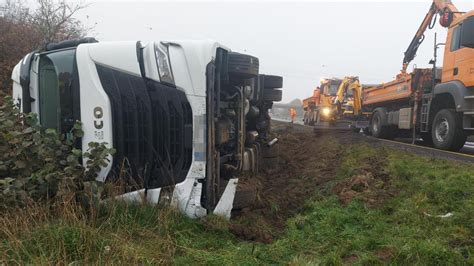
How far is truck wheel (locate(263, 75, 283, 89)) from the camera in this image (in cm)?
636

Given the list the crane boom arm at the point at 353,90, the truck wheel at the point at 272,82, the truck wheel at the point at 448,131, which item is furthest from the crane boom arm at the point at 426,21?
the truck wheel at the point at 272,82

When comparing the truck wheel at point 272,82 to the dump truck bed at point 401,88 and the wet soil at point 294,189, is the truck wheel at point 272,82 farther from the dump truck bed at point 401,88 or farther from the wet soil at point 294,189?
the dump truck bed at point 401,88

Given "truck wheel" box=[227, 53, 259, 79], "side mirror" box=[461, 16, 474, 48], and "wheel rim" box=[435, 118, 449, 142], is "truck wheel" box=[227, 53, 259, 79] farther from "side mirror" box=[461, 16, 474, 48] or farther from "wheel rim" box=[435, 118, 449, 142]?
"wheel rim" box=[435, 118, 449, 142]

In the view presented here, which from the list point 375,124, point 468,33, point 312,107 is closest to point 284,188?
point 468,33

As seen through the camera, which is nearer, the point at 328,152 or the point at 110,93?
the point at 110,93

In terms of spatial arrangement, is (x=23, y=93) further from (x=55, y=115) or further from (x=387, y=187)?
(x=387, y=187)

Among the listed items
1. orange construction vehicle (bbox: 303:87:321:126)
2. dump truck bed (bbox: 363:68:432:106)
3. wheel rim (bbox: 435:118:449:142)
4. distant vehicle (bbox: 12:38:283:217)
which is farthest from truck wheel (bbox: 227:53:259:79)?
orange construction vehicle (bbox: 303:87:321:126)

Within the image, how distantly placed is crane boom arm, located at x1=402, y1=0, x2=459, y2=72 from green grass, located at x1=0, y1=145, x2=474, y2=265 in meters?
7.33

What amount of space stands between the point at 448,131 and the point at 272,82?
450cm

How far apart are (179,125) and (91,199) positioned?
104 centimetres

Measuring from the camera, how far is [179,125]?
12.0 ft

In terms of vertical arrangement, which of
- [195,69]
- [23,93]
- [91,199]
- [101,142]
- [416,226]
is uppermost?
[195,69]


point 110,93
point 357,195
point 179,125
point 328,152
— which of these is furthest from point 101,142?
point 328,152

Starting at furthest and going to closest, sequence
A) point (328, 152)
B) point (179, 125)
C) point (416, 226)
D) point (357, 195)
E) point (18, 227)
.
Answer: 1. point (328, 152)
2. point (357, 195)
3. point (179, 125)
4. point (416, 226)
5. point (18, 227)
